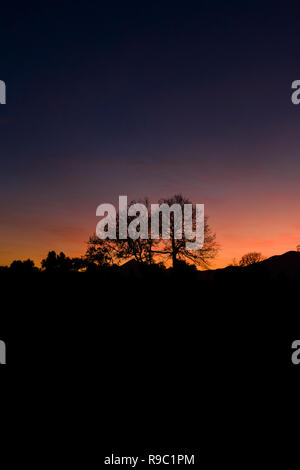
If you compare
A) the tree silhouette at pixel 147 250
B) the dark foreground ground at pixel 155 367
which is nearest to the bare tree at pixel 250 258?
the tree silhouette at pixel 147 250

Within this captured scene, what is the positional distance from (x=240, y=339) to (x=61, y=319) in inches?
204

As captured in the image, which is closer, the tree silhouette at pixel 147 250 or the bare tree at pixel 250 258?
the tree silhouette at pixel 147 250

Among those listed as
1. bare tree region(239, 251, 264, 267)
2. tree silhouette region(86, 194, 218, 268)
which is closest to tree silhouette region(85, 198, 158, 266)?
tree silhouette region(86, 194, 218, 268)

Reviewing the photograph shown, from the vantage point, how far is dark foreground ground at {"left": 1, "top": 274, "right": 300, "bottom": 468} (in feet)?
16.0

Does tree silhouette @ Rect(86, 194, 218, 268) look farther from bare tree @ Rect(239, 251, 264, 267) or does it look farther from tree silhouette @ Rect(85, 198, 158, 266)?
bare tree @ Rect(239, 251, 264, 267)

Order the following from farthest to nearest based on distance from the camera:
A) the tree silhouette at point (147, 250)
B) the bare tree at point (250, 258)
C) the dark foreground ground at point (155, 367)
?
the bare tree at point (250, 258)
the tree silhouette at point (147, 250)
the dark foreground ground at point (155, 367)

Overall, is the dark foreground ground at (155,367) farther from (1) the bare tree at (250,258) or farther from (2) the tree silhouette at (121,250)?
(1) the bare tree at (250,258)

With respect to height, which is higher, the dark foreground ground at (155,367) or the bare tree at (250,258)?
the bare tree at (250,258)

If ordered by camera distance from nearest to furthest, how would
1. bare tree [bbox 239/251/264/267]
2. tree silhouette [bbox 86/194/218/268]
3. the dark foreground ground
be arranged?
the dark foreground ground
tree silhouette [bbox 86/194/218/268]
bare tree [bbox 239/251/264/267]

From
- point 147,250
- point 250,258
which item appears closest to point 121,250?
point 147,250

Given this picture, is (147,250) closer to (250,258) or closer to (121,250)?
(121,250)

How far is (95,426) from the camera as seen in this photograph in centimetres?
503

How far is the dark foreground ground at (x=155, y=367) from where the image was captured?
486 cm
